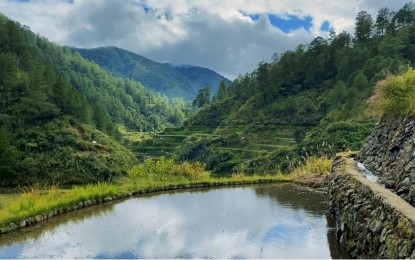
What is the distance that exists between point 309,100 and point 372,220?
62.4m

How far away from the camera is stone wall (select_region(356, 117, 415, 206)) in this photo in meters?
9.31

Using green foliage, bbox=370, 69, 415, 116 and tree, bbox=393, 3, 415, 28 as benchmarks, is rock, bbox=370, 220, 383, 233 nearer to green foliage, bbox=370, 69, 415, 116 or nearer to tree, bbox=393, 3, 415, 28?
green foliage, bbox=370, 69, 415, 116

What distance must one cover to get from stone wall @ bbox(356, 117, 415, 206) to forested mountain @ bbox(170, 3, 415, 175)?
24.6m

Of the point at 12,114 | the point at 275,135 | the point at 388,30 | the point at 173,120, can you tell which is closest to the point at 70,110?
the point at 12,114

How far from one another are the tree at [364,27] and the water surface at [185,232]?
229ft

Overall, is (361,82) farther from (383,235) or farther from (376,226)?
(383,235)

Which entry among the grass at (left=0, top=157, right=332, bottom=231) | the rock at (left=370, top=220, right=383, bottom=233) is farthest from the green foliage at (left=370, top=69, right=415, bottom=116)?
the grass at (left=0, top=157, right=332, bottom=231)

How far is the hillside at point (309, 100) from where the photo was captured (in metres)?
48.0

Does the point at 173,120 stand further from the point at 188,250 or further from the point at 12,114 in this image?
the point at 188,250

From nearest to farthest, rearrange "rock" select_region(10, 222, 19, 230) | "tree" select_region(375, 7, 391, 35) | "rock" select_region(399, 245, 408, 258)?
"rock" select_region(399, 245, 408, 258), "rock" select_region(10, 222, 19, 230), "tree" select_region(375, 7, 391, 35)

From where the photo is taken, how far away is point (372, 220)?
7.14m

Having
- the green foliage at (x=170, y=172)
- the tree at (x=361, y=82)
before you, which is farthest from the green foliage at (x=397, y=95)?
the tree at (x=361, y=82)

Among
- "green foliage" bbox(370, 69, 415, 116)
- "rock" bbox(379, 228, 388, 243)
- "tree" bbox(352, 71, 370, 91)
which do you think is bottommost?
"rock" bbox(379, 228, 388, 243)

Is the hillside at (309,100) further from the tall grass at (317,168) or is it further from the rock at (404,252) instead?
the rock at (404,252)
